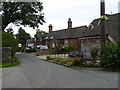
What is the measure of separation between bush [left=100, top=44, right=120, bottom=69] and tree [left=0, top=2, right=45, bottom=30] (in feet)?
75.1

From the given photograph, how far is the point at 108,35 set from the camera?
27.8 metres

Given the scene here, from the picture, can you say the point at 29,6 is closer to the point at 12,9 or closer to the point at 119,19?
the point at 12,9

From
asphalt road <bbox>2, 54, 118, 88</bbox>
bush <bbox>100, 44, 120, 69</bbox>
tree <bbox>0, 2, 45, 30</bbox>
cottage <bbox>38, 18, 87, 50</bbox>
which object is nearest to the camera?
asphalt road <bbox>2, 54, 118, 88</bbox>

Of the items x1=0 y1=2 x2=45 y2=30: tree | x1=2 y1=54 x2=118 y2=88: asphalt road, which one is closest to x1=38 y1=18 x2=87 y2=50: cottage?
x1=0 y1=2 x2=45 y2=30: tree

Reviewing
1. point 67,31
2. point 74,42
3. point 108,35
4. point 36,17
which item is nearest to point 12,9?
point 36,17

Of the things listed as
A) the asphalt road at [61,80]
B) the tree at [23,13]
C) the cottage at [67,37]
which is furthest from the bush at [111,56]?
the cottage at [67,37]

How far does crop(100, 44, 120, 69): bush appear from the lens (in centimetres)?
1520

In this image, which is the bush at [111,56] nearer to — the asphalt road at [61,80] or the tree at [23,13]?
the asphalt road at [61,80]

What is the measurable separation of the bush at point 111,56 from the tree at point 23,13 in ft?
75.1

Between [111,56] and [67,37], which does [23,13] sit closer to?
[67,37]

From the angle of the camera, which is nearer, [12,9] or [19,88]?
[19,88]

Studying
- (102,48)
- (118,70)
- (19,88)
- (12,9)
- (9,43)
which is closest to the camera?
(19,88)

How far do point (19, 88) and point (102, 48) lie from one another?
913 centimetres

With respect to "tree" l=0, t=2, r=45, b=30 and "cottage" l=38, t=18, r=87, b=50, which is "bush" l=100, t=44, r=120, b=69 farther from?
"cottage" l=38, t=18, r=87, b=50
